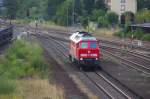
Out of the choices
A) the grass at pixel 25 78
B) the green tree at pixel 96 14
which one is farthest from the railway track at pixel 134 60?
the green tree at pixel 96 14

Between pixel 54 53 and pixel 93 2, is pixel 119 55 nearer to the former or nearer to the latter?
pixel 54 53

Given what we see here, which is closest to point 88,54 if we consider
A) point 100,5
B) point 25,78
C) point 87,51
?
point 87,51

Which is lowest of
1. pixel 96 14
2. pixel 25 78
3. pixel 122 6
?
pixel 25 78

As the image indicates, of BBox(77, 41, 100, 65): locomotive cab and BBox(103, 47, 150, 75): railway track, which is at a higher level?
BBox(77, 41, 100, 65): locomotive cab

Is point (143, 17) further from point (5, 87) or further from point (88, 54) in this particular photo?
point (5, 87)

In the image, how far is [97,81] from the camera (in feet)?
A: 104

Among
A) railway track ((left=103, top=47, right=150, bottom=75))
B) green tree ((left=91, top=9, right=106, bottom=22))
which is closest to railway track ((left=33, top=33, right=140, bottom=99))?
railway track ((left=103, top=47, right=150, bottom=75))

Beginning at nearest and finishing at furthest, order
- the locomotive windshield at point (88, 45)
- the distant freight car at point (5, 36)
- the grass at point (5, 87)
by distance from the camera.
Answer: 1. the grass at point (5, 87)
2. the locomotive windshield at point (88, 45)
3. the distant freight car at point (5, 36)

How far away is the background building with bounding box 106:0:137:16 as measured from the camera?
112 metres

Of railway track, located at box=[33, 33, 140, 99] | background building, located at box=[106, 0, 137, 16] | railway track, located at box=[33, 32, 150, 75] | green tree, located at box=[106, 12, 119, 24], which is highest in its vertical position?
background building, located at box=[106, 0, 137, 16]

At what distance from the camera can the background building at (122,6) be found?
11175cm

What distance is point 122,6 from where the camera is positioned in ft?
369

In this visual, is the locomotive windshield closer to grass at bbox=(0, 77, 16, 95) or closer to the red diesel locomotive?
the red diesel locomotive

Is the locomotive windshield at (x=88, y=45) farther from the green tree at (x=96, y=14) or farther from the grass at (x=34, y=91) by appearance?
the green tree at (x=96, y=14)
